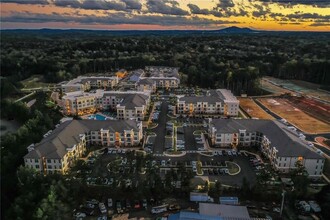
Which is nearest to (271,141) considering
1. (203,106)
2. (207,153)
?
(207,153)

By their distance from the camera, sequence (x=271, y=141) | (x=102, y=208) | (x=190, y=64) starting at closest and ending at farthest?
(x=102, y=208) < (x=271, y=141) < (x=190, y=64)

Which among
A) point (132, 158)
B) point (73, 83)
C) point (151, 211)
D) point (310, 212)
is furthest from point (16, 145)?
point (73, 83)

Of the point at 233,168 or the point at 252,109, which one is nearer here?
the point at 233,168

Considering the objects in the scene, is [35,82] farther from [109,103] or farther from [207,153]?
[207,153]

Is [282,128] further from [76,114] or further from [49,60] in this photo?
[49,60]

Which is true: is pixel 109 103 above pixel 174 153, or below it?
above

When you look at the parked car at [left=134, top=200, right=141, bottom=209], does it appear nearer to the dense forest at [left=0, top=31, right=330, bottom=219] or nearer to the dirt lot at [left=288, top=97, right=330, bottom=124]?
the dense forest at [left=0, top=31, right=330, bottom=219]
